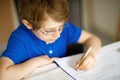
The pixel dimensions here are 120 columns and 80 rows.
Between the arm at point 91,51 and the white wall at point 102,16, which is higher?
the arm at point 91,51

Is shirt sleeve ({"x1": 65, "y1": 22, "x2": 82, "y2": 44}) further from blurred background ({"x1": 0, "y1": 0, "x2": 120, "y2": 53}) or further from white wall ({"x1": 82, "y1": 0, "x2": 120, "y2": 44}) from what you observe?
white wall ({"x1": 82, "y1": 0, "x2": 120, "y2": 44})

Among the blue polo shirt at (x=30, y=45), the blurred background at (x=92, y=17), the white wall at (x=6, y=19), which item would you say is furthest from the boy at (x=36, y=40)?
the white wall at (x=6, y=19)

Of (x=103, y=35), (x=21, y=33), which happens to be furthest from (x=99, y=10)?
(x=21, y=33)

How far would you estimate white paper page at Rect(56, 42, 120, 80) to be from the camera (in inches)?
29.1

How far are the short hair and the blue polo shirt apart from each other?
113 mm

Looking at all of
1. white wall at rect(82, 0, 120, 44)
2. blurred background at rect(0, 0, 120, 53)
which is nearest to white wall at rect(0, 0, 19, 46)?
blurred background at rect(0, 0, 120, 53)

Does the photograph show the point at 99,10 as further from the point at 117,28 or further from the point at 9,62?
the point at 9,62

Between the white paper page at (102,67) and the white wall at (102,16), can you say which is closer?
the white paper page at (102,67)

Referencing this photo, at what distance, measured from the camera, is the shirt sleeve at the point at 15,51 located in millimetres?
865

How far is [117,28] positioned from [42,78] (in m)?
1.07

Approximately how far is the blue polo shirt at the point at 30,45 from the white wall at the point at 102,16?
2.31ft

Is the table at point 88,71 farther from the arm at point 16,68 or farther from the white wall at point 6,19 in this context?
the white wall at point 6,19

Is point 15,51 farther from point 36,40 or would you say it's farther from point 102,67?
point 102,67

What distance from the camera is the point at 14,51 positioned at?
0.88m
